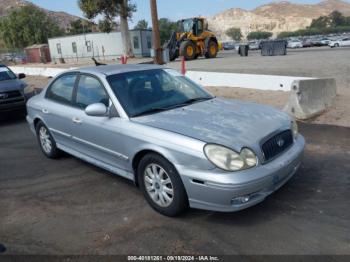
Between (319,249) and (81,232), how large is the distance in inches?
90.3

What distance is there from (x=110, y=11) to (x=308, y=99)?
2960 cm

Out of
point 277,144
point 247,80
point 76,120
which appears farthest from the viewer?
point 247,80

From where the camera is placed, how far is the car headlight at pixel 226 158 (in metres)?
3.35

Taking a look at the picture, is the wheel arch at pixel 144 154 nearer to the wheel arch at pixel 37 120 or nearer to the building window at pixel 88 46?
the wheel arch at pixel 37 120

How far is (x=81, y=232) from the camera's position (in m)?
3.71

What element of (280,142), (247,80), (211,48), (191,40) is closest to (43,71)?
(191,40)

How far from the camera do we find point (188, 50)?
26562 mm

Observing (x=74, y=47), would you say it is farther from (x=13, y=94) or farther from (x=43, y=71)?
(x=13, y=94)

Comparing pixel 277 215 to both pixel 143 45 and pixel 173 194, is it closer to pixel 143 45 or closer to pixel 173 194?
pixel 173 194

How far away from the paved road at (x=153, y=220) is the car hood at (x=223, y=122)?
0.84 m

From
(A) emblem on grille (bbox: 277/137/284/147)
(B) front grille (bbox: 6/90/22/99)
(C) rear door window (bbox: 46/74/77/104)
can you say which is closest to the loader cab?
(B) front grille (bbox: 6/90/22/99)

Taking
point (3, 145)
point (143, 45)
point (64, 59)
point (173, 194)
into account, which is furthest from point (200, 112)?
point (64, 59)

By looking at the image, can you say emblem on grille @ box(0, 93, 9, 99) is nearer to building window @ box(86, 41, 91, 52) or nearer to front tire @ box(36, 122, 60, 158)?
front tire @ box(36, 122, 60, 158)

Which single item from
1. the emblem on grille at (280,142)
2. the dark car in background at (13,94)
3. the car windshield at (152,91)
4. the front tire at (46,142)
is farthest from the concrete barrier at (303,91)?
the dark car in background at (13,94)
